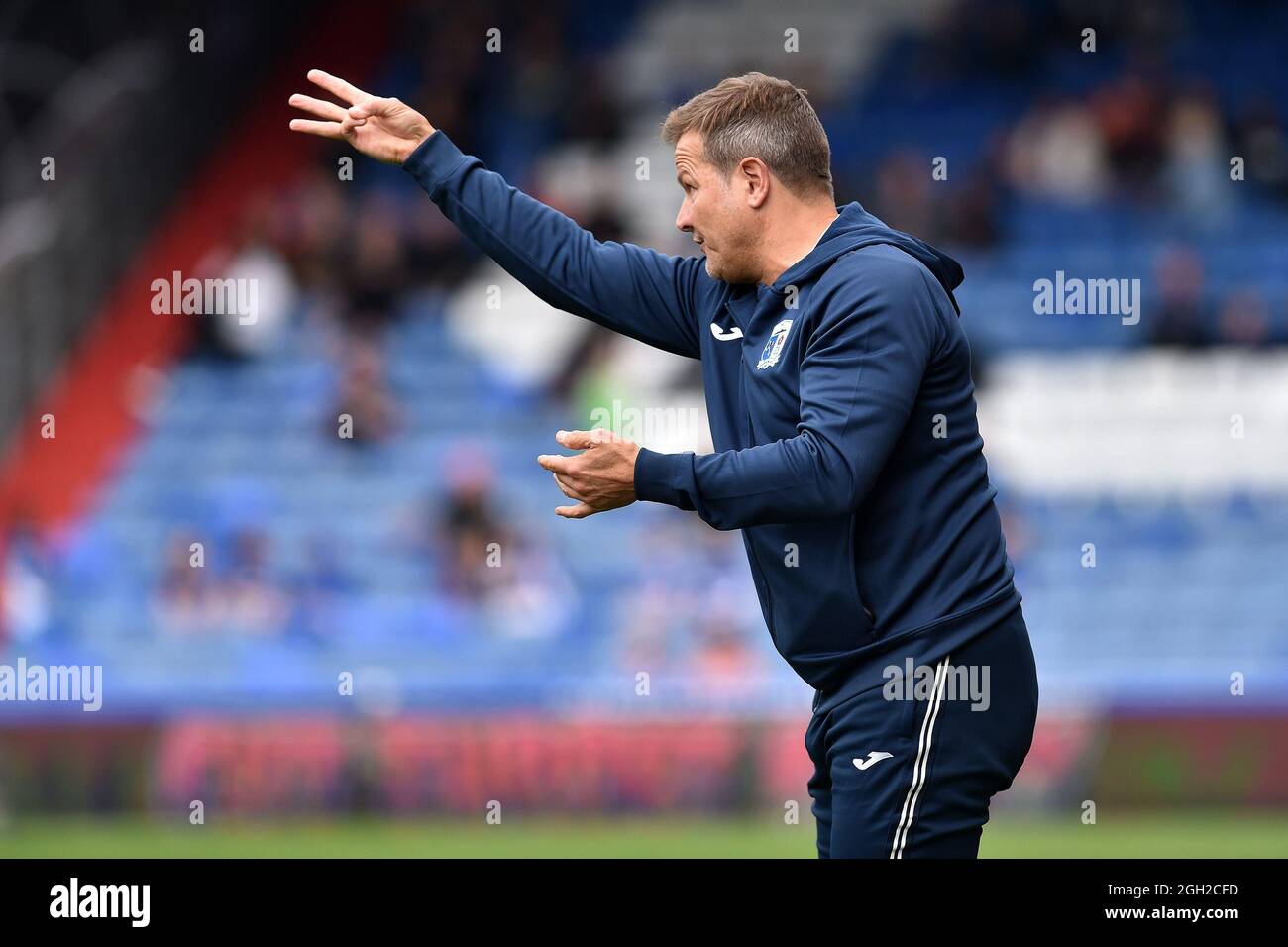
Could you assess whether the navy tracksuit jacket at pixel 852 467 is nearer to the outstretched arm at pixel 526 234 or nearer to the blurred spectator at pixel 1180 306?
the outstretched arm at pixel 526 234

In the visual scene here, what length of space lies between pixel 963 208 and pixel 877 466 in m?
10.3

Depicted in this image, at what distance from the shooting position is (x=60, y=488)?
41.2 feet

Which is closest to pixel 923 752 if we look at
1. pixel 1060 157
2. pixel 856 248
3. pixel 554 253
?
pixel 856 248

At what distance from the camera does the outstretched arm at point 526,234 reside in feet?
13.5

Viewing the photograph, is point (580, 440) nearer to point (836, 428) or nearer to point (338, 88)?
point (836, 428)

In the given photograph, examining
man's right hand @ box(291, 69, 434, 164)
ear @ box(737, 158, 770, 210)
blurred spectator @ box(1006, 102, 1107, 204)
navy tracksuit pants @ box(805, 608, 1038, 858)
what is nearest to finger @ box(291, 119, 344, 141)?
man's right hand @ box(291, 69, 434, 164)

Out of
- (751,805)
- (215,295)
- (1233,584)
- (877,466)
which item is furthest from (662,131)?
(215,295)

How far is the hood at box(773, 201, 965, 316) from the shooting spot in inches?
142

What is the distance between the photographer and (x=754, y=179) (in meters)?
3.68

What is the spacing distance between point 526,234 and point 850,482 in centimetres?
116

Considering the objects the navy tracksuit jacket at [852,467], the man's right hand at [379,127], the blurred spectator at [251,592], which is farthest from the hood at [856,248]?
the blurred spectator at [251,592]

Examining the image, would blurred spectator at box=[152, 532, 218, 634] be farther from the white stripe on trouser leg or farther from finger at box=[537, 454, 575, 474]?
the white stripe on trouser leg

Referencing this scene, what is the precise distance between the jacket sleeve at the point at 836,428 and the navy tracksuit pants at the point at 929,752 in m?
0.42

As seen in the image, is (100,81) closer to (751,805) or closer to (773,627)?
(751,805)
